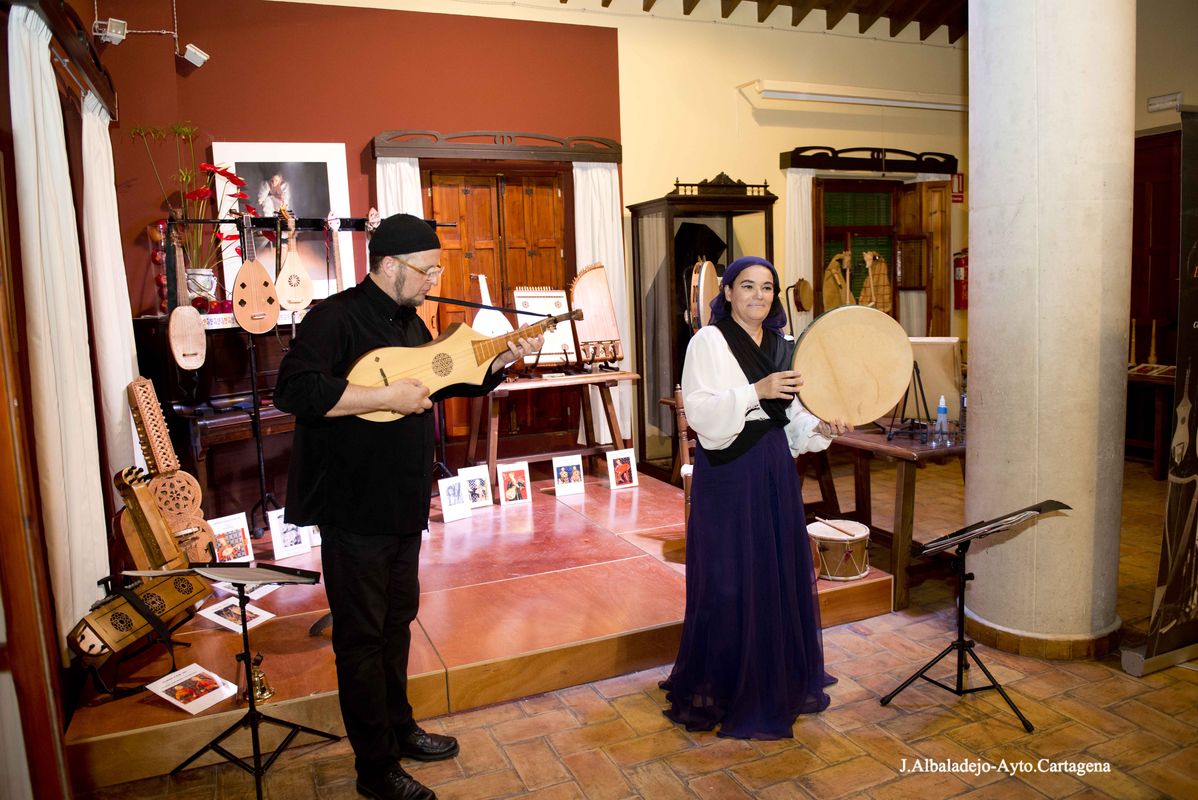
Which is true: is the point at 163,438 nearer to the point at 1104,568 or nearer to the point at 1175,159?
the point at 1104,568

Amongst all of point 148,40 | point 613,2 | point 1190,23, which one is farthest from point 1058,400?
point 1190,23

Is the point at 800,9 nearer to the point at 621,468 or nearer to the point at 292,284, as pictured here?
the point at 621,468

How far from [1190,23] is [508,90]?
6132 millimetres

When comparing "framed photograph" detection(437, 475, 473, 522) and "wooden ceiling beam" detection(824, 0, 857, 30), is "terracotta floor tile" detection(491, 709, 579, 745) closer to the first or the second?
"framed photograph" detection(437, 475, 473, 522)

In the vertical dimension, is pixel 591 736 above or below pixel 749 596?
below

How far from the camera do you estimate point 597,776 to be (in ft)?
9.31

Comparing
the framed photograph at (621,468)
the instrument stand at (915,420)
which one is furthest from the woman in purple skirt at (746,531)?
the framed photograph at (621,468)

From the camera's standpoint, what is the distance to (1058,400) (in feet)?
11.4

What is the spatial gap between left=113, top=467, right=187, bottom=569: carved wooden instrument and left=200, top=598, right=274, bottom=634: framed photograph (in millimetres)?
286

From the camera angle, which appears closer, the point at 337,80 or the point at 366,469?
the point at 366,469

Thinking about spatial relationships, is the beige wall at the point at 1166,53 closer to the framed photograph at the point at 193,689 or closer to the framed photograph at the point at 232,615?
the framed photograph at the point at 232,615

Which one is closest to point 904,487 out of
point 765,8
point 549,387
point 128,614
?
point 549,387

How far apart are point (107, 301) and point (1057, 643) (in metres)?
4.67

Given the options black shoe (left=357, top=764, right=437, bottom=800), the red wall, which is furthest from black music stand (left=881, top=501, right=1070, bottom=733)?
the red wall
